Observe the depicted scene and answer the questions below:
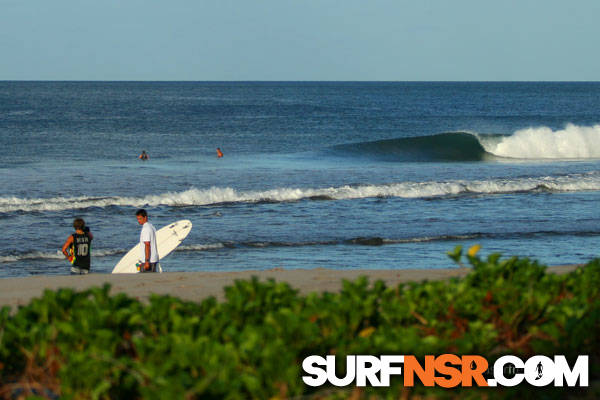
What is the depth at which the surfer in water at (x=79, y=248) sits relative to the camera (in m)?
10.9

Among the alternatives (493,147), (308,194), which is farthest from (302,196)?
(493,147)

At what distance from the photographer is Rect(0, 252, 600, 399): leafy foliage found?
3926mm

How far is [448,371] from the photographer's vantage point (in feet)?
14.4

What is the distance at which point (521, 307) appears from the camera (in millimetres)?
5164

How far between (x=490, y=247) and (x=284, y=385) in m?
11.1

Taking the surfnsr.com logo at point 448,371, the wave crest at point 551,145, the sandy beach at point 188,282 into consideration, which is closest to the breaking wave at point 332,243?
the sandy beach at point 188,282

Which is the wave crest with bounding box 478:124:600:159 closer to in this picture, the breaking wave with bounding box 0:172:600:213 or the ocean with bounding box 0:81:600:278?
the ocean with bounding box 0:81:600:278

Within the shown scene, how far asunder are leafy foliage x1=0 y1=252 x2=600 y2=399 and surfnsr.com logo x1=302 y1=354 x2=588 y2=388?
0.07 metres

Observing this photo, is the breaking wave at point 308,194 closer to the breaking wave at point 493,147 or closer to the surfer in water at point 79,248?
the surfer in water at point 79,248

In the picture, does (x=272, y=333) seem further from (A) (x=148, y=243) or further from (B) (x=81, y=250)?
(B) (x=81, y=250)

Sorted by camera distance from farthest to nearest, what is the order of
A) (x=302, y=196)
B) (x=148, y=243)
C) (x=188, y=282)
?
(x=302, y=196) < (x=148, y=243) < (x=188, y=282)

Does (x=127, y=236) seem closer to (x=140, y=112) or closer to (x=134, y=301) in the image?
(x=134, y=301)

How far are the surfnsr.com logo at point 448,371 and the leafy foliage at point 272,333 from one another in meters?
0.07

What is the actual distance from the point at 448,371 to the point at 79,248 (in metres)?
7.87
